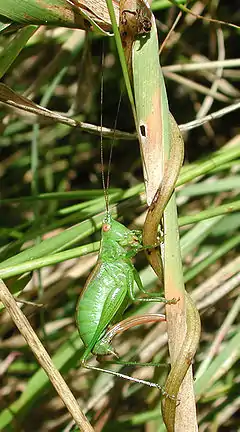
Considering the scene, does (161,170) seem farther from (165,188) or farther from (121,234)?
(121,234)

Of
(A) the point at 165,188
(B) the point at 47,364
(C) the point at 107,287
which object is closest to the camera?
(A) the point at 165,188

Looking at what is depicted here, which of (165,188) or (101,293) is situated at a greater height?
(165,188)

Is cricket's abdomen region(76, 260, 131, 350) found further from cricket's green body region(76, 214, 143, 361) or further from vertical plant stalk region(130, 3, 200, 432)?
vertical plant stalk region(130, 3, 200, 432)

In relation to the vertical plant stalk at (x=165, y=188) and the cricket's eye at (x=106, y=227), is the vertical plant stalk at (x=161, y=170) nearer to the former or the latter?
the vertical plant stalk at (x=165, y=188)

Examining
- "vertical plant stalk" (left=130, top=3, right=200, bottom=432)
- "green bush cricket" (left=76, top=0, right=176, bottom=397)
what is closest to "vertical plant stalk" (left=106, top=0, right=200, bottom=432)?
"vertical plant stalk" (left=130, top=3, right=200, bottom=432)

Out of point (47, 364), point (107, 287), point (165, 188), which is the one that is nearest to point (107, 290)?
point (107, 287)

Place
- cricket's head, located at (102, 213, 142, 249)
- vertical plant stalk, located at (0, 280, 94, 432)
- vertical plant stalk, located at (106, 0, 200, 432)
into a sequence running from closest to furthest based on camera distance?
vertical plant stalk, located at (106, 0, 200, 432) < vertical plant stalk, located at (0, 280, 94, 432) < cricket's head, located at (102, 213, 142, 249)
